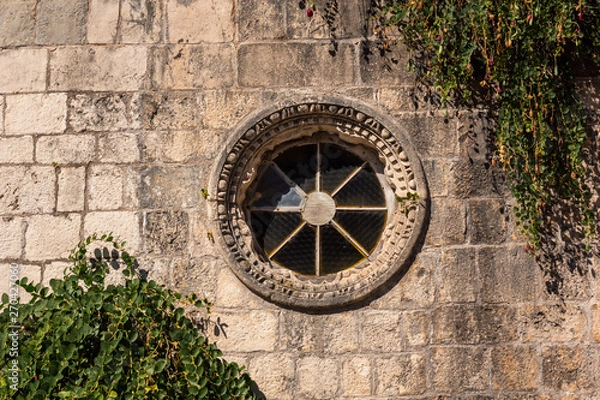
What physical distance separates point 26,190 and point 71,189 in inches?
11.3

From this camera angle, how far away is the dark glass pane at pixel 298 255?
4691 millimetres

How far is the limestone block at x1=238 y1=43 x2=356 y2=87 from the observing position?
464cm

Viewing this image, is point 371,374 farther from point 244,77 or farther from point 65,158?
point 65,158

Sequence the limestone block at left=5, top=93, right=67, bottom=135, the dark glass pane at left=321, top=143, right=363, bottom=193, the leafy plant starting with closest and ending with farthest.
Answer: the leafy plant → the limestone block at left=5, top=93, right=67, bottom=135 → the dark glass pane at left=321, top=143, right=363, bottom=193

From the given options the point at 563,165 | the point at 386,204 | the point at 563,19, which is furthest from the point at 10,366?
the point at 563,19

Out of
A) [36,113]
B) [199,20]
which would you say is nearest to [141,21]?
[199,20]

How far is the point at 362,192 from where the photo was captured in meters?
4.74

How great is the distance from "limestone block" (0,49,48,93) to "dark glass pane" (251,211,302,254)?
163 cm

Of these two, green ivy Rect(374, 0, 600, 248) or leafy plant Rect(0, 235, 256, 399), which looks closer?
leafy plant Rect(0, 235, 256, 399)

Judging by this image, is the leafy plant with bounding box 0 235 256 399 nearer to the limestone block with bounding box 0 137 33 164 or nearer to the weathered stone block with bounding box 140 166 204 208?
the weathered stone block with bounding box 140 166 204 208

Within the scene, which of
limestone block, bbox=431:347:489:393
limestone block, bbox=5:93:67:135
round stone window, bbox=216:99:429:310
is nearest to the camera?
limestone block, bbox=431:347:489:393

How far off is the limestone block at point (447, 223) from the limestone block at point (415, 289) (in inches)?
3.7

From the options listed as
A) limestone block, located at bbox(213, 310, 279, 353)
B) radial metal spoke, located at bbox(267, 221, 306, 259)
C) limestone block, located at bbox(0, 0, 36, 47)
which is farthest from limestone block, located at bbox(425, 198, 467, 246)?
limestone block, located at bbox(0, 0, 36, 47)

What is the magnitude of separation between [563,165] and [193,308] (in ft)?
7.99
